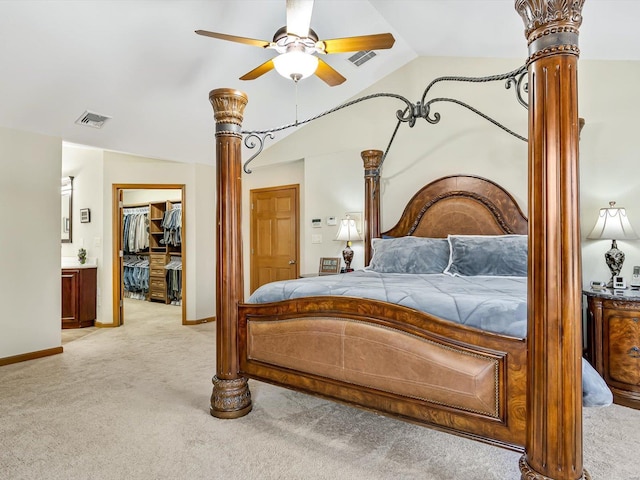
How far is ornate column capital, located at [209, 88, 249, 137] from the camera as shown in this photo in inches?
99.6

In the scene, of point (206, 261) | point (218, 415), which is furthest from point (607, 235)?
point (206, 261)

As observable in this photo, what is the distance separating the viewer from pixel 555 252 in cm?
145

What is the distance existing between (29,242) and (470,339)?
4.20 meters

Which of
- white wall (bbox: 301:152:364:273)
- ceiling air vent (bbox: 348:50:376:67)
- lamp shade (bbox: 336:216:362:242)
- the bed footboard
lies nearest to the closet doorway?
white wall (bbox: 301:152:364:273)

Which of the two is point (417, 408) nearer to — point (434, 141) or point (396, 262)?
point (396, 262)

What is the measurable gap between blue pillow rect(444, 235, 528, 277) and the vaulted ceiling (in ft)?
5.60

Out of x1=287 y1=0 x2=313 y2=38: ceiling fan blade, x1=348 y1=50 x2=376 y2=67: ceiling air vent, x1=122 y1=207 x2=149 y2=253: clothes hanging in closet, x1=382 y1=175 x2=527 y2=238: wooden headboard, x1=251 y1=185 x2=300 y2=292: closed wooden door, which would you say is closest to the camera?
x1=287 y1=0 x2=313 y2=38: ceiling fan blade

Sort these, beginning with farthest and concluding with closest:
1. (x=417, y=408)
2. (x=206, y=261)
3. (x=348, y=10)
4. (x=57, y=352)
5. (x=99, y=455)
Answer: (x=206, y=261)
(x=57, y=352)
(x=348, y=10)
(x=99, y=455)
(x=417, y=408)

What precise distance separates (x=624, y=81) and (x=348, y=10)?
94.6 inches

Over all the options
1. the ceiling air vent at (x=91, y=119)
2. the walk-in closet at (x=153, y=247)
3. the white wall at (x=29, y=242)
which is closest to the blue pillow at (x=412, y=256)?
the ceiling air vent at (x=91, y=119)

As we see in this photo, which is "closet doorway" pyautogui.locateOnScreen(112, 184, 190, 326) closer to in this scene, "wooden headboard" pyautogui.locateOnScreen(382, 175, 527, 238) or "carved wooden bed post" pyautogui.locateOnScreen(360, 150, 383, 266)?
"carved wooden bed post" pyautogui.locateOnScreen(360, 150, 383, 266)

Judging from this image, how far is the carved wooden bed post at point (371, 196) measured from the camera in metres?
4.41

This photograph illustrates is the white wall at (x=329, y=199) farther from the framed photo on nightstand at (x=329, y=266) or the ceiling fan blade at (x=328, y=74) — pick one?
the ceiling fan blade at (x=328, y=74)

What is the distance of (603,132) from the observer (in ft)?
11.0
